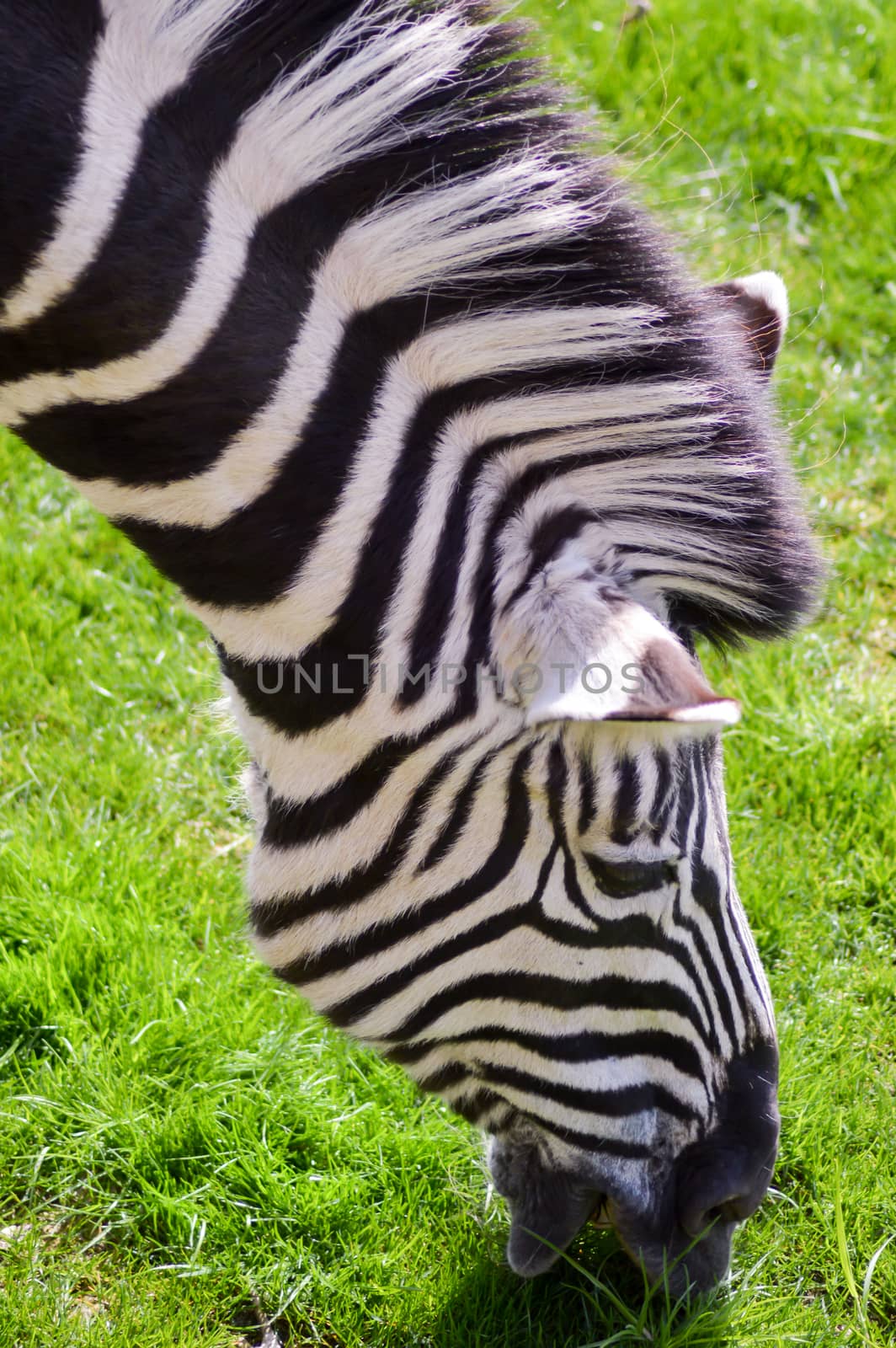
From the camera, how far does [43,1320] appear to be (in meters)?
2.70

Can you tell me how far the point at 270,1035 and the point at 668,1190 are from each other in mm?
1394

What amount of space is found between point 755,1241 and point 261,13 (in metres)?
2.79

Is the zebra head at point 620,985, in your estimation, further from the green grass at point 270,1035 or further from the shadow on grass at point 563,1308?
the green grass at point 270,1035

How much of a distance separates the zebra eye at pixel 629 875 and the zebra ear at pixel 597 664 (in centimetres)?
24

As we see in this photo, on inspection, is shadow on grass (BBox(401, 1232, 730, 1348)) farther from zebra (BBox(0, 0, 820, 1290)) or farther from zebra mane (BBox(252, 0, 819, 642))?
zebra mane (BBox(252, 0, 819, 642))

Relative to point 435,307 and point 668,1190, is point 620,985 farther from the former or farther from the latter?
point 435,307

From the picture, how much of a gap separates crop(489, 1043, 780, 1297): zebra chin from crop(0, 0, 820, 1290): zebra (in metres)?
0.14

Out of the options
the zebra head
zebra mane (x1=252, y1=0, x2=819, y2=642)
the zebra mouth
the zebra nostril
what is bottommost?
the zebra mouth

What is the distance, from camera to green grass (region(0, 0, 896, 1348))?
278 cm

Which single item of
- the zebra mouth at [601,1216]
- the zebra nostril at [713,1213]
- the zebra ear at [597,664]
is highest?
the zebra ear at [597,664]

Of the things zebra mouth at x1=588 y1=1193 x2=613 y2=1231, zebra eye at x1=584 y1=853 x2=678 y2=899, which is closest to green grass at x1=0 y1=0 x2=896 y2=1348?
zebra mouth at x1=588 y1=1193 x2=613 y2=1231

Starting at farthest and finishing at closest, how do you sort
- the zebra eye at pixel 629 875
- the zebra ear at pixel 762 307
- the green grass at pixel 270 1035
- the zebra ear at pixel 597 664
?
1. the green grass at pixel 270 1035
2. the zebra ear at pixel 762 307
3. the zebra eye at pixel 629 875
4. the zebra ear at pixel 597 664

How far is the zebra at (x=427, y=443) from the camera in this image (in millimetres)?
1938

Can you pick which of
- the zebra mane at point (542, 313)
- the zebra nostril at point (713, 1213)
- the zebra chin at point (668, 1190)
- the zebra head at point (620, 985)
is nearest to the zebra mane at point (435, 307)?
the zebra mane at point (542, 313)
